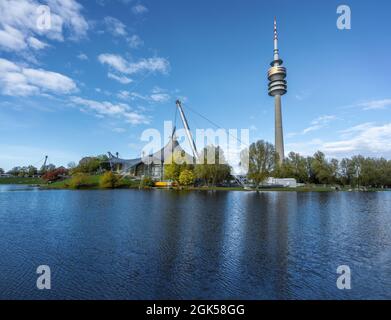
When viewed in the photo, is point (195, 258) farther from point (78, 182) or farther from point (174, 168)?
point (78, 182)

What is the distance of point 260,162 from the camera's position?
7281 centimetres

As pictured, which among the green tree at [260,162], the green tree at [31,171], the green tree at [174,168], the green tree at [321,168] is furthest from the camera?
the green tree at [31,171]

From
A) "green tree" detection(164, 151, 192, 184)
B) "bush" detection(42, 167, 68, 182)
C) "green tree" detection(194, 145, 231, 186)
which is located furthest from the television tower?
"bush" detection(42, 167, 68, 182)

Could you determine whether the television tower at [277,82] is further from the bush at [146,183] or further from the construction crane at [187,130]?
the bush at [146,183]

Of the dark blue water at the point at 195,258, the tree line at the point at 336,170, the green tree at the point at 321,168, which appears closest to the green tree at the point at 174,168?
the tree line at the point at 336,170

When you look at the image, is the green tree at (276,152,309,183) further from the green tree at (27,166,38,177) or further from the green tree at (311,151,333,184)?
the green tree at (27,166,38,177)

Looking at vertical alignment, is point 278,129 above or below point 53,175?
above

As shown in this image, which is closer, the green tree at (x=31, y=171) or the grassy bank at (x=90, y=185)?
the grassy bank at (x=90, y=185)

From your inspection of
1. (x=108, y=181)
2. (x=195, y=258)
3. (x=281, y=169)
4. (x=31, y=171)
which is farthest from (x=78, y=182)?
(x=31, y=171)

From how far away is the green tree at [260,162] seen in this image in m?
72.3

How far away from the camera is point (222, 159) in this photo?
79500mm

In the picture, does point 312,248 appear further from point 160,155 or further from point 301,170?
point 160,155
